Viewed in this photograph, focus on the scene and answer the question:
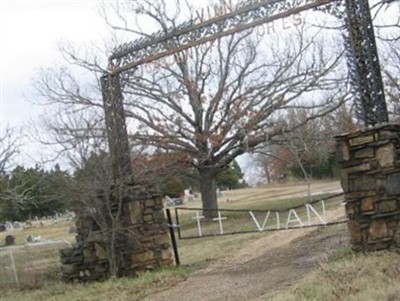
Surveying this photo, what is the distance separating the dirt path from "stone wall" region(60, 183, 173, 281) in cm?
100

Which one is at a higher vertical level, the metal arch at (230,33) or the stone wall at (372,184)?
the metal arch at (230,33)

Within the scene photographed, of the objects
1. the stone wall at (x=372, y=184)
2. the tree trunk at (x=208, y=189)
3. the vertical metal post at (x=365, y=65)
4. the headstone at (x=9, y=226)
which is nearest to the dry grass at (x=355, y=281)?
the stone wall at (x=372, y=184)

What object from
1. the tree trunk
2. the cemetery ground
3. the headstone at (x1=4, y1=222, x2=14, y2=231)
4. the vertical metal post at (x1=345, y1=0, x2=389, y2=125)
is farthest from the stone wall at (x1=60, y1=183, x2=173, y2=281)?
the headstone at (x1=4, y1=222, x2=14, y2=231)

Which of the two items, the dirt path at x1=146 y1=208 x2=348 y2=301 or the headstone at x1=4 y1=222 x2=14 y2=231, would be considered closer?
the dirt path at x1=146 y1=208 x2=348 y2=301

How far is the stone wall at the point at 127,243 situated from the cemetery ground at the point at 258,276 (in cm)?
36

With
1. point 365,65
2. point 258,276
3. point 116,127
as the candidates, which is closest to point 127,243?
Answer: point 116,127

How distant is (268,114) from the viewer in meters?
24.8

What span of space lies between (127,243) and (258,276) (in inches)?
110

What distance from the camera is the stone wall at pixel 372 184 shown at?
8.14 metres

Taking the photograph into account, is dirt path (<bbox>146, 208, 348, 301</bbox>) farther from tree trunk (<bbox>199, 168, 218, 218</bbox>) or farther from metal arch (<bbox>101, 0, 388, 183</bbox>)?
tree trunk (<bbox>199, 168, 218, 218</bbox>)

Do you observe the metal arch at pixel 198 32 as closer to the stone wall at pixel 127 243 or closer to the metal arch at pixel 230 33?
the metal arch at pixel 230 33

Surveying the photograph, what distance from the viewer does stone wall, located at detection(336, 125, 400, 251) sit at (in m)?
8.14

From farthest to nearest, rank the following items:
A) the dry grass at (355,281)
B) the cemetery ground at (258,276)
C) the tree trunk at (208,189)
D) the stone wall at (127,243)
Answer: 1. the tree trunk at (208,189)
2. the stone wall at (127,243)
3. the cemetery ground at (258,276)
4. the dry grass at (355,281)

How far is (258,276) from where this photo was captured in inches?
370
